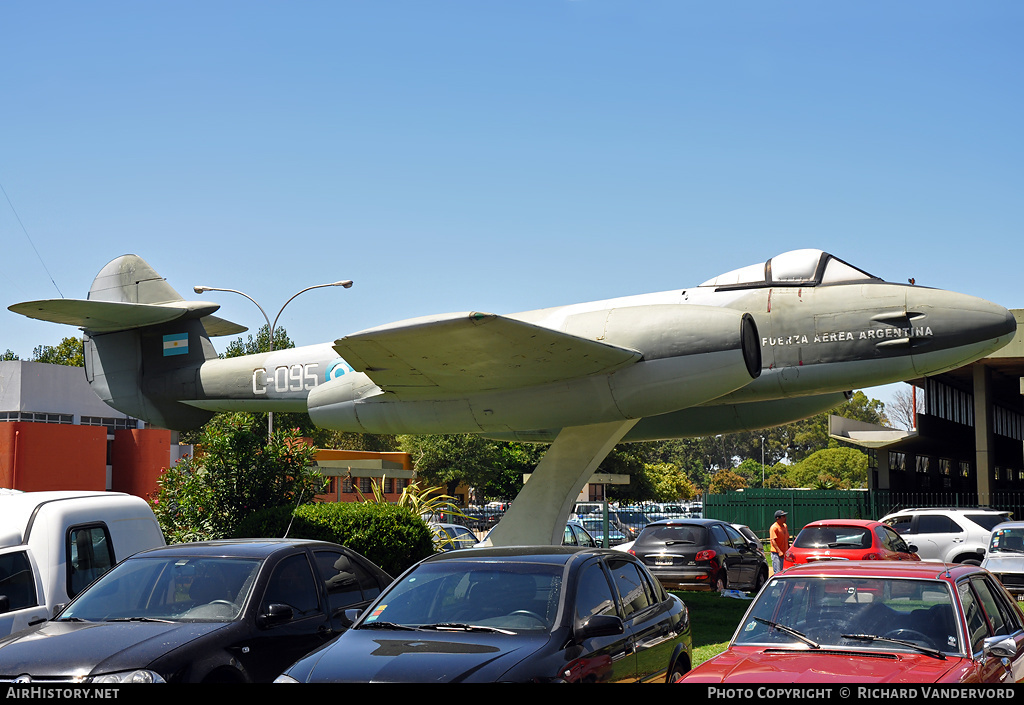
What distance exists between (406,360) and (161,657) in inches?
290

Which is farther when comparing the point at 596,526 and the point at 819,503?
the point at 819,503

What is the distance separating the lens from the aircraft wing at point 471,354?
11.7 meters

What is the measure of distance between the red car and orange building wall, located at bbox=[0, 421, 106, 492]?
70.6 feet

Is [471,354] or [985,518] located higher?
[471,354]

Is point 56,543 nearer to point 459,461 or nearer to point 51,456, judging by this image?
point 51,456

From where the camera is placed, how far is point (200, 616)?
22.4 ft

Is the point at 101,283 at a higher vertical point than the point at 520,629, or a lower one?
higher

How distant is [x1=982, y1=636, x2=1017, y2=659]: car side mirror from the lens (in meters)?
5.55

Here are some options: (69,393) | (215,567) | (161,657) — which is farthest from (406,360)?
(69,393)

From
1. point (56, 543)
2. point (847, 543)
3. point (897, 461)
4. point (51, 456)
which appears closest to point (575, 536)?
point (847, 543)

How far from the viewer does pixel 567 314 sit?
47.9ft

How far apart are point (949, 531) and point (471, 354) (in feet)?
45.7

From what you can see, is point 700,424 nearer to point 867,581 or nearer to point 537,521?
point 537,521

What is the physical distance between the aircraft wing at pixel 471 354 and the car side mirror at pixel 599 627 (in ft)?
19.2
